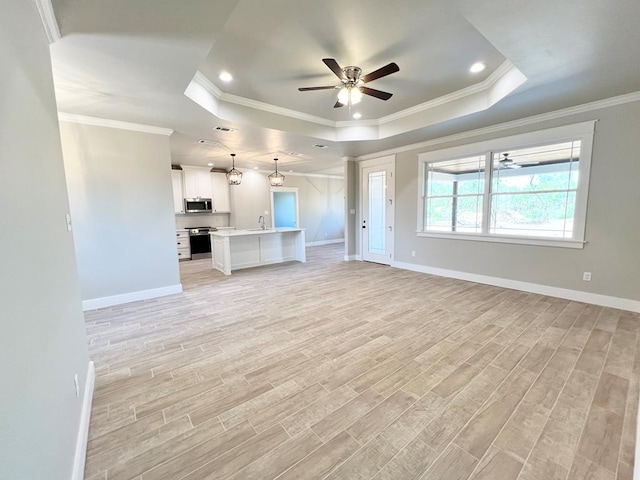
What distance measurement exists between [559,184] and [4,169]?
5.55 m

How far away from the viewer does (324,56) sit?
293 cm

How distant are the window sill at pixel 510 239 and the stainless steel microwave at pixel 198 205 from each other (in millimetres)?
A: 6017

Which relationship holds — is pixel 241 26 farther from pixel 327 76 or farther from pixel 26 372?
pixel 26 372

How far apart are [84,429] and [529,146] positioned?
5.93 m

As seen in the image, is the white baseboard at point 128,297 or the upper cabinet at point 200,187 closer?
the white baseboard at point 128,297

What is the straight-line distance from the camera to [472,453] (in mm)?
1539

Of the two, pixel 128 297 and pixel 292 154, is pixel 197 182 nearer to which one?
pixel 292 154

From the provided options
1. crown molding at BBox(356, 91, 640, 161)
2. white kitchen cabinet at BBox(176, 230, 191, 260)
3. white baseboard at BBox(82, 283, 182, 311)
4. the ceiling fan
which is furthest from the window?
white kitchen cabinet at BBox(176, 230, 191, 260)

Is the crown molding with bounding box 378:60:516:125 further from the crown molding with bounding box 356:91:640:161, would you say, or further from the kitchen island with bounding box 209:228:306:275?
the kitchen island with bounding box 209:228:306:275

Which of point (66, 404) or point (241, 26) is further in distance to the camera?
point (241, 26)

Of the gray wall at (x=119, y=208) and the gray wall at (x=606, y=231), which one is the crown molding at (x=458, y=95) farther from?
the gray wall at (x=119, y=208)

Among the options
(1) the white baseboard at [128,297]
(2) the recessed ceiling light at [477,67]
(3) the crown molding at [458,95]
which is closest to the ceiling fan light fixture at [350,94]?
(2) the recessed ceiling light at [477,67]

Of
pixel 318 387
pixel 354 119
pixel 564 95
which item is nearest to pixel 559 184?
pixel 564 95

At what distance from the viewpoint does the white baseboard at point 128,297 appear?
12.7ft
